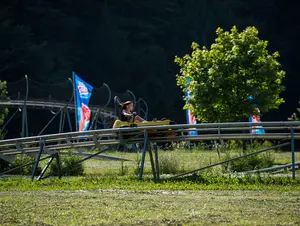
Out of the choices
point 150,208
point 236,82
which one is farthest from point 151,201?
point 236,82

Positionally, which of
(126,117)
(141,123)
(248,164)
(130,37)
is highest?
(130,37)

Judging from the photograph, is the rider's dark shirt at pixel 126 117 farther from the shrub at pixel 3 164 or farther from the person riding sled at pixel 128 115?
the shrub at pixel 3 164

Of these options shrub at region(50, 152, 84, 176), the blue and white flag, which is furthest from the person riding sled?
the blue and white flag

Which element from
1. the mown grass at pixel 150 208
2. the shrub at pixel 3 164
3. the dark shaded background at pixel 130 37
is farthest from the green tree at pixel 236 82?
the dark shaded background at pixel 130 37

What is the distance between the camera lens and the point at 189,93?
38781 mm

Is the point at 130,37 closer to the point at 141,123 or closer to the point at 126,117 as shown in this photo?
the point at 126,117

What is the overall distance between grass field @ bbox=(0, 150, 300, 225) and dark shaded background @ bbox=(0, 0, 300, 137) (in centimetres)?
5624

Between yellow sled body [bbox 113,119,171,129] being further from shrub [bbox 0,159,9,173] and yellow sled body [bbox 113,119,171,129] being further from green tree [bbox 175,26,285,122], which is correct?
green tree [bbox 175,26,285,122]

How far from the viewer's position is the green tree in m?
36.6

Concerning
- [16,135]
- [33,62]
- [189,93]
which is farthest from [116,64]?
[189,93]

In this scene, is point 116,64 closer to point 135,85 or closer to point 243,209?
point 135,85

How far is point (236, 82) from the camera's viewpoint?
36.8 metres

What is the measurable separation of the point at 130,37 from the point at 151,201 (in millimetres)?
68140

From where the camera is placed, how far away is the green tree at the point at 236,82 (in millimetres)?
36594
